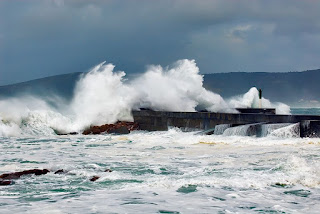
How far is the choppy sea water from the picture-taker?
19.1ft

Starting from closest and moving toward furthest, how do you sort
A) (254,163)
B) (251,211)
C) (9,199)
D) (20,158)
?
(251,211), (9,199), (254,163), (20,158)

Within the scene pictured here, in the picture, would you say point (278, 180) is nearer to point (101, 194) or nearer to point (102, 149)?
point (101, 194)

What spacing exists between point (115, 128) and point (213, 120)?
5.07 meters

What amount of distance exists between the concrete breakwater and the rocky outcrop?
51cm

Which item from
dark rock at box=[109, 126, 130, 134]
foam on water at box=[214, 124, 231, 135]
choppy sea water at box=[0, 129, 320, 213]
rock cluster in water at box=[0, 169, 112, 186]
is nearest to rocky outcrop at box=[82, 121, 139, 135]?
dark rock at box=[109, 126, 130, 134]

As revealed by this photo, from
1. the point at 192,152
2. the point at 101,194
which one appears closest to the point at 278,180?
the point at 101,194

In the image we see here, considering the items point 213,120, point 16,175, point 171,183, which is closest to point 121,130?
point 213,120

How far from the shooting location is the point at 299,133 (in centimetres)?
1516

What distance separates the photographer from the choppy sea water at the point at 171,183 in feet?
19.1

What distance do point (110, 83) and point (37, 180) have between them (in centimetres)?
2011

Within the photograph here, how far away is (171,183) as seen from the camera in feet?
23.9

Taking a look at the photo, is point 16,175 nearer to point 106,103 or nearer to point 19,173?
point 19,173

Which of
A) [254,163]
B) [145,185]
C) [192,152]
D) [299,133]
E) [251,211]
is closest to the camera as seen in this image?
[251,211]

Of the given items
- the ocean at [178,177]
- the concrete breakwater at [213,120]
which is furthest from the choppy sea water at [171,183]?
the concrete breakwater at [213,120]
